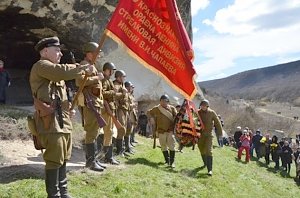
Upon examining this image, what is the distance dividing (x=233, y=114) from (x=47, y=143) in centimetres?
3669

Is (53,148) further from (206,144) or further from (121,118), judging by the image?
(206,144)

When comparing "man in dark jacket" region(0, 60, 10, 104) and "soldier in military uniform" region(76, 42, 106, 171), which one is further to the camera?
"man in dark jacket" region(0, 60, 10, 104)

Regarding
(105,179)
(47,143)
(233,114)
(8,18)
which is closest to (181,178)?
(105,179)

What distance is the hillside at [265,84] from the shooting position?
263 feet

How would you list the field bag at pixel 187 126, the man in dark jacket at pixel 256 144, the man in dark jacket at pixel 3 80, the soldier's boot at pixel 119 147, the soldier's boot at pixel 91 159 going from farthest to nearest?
the man in dark jacket at pixel 256 144
the man in dark jacket at pixel 3 80
the field bag at pixel 187 126
the soldier's boot at pixel 119 147
the soldier's boot at pixel 91 159

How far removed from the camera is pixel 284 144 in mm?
19922

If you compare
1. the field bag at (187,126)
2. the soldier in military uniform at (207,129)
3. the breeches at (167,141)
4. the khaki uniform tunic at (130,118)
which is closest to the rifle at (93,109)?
the khaki uniform tunic at (130,118)

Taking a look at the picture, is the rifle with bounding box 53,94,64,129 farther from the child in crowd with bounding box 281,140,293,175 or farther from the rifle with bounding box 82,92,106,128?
the child in crowd with bounding box 281,140,293,175

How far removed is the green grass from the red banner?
1892 millimetres

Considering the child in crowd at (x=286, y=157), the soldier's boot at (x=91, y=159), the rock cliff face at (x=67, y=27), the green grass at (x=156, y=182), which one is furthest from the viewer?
the child in crowd at (x=286, y=157)

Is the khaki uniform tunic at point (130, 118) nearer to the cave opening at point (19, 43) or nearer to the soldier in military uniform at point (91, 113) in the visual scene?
the soldier in military uniform at point (91, 113)

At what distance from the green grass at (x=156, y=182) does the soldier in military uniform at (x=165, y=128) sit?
0.95 ft

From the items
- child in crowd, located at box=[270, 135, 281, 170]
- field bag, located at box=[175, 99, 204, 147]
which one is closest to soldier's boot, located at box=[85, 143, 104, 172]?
field bag, located at box=[175, 99, 204, 147]

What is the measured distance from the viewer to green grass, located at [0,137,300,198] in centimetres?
648
